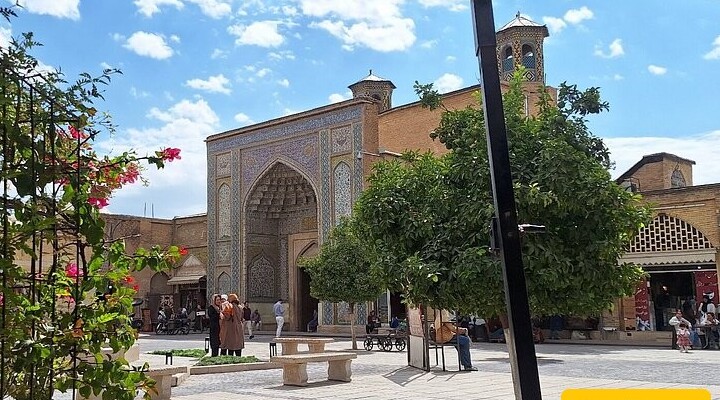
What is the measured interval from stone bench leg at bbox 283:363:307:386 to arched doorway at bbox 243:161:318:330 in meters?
16.8

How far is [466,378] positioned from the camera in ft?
36.3

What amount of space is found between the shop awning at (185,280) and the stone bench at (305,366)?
20605 mm

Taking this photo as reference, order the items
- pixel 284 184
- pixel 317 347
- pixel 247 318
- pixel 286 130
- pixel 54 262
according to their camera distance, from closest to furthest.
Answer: pixel 54 262 < pixel 317 347 < pixel 247 318 < pixel 286 130 < pixel 284 184

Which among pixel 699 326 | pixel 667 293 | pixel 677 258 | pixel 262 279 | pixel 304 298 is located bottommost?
pixel 699 326

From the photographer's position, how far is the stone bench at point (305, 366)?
10.2 metres

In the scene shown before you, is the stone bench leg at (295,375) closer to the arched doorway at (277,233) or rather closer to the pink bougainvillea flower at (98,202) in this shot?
the pink bougainvillea flower at (98,202)

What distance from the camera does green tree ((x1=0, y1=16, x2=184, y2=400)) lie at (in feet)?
8.39

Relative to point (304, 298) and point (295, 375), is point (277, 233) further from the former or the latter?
point (295, 375)

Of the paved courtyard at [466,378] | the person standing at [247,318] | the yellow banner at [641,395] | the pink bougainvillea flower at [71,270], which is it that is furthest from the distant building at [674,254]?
the pink bougainvillea flower at [71,270]

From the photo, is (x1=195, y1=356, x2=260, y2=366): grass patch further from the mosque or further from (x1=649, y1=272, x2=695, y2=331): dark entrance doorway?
(x1=649, y1=272, x2=695, y2=331): dark entrance doorway

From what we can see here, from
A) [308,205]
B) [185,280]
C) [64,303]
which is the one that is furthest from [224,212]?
[64,303]

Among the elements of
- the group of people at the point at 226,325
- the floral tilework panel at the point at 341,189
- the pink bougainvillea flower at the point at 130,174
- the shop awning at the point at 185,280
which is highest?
the floral tilework panel at the point at 341,189

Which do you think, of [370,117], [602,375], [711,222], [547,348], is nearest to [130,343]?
[602,375]

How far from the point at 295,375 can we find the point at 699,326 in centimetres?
1183
